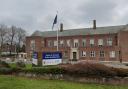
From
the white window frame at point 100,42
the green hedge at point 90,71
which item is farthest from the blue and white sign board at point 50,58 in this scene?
the white window frame at point 100,42

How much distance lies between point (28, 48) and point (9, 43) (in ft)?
86.4

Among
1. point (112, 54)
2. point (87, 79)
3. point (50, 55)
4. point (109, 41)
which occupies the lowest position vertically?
point (87, 79)

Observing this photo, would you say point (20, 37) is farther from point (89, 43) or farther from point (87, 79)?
point (87, 79)

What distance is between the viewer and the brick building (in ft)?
246

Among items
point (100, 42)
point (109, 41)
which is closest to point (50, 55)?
point (109, 41)

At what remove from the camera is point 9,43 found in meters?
118

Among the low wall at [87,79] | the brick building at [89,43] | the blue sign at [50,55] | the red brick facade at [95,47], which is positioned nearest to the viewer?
the low wall at [87,79]

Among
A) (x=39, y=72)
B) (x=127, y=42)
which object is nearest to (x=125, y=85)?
(x=39, y=72)

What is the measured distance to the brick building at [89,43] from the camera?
246 feet

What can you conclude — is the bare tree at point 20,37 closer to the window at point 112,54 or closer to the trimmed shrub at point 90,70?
the window at point 112,54

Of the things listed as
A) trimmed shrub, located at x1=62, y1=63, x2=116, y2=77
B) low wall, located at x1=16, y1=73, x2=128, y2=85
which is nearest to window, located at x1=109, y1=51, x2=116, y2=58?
low wall, located at x1=16, y1=73, x2=128, y2=85

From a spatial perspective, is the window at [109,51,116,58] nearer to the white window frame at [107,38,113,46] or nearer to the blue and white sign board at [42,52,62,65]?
the white window frame at [107,38,113,46]

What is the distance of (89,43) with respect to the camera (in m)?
83.1

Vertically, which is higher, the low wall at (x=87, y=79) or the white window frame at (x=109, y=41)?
the white window frame at (x=109, y=41)
